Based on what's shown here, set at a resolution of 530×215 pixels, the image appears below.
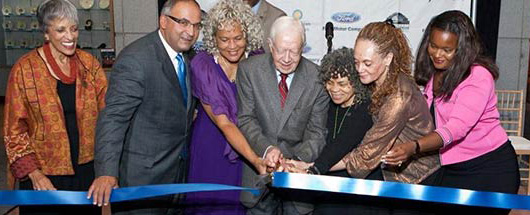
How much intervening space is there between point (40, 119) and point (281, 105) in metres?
1.21

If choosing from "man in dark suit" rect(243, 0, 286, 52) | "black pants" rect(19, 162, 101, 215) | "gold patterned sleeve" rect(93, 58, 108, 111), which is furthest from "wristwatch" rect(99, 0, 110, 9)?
"black pants" rect(19, 162, 101, 215)

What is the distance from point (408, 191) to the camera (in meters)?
2.72

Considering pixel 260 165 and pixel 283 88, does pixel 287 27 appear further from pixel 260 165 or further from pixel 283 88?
pixel 260 165

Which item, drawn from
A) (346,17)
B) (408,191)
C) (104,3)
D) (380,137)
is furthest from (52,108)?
(104,3)

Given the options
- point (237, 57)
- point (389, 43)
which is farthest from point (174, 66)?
point (389, 43)

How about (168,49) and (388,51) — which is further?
(168,49)

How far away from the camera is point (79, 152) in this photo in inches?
122

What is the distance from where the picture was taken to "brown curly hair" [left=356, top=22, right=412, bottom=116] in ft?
8.66

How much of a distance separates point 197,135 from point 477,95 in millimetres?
1436

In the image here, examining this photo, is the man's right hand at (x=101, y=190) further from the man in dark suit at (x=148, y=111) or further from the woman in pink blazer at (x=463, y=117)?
the woman in pink blazer at (x=463, y=117)

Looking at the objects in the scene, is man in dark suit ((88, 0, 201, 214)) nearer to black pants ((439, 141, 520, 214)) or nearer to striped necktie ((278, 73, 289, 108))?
striped necktie ((278, 73, 289, 108))

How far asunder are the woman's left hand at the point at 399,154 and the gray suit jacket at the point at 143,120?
39.9 inches

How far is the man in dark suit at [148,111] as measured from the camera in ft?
8.82

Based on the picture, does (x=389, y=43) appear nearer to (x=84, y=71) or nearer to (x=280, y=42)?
(x=280, y=42)
